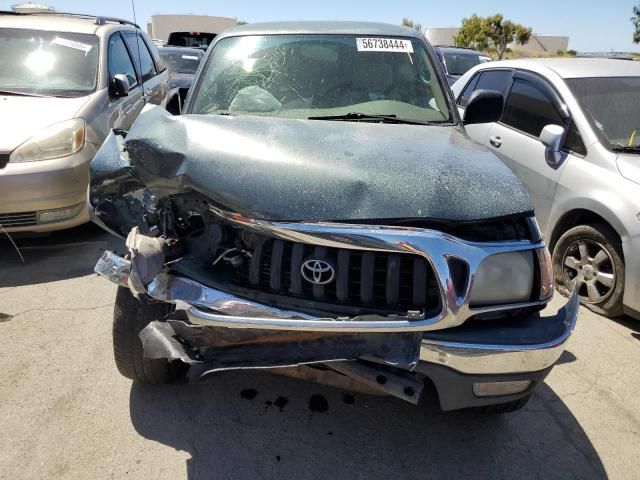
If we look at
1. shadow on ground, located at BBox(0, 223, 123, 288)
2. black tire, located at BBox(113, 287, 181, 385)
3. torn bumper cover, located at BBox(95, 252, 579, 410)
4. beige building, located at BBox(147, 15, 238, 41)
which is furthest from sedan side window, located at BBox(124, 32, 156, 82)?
beige building, located at BBox(147, 15, 238, 41)

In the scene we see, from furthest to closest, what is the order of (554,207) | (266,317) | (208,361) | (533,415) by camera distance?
(554,207) → (533,415) → (208,361) → (266,317)

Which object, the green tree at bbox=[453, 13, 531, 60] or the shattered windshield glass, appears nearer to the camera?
the shattered windshield glass

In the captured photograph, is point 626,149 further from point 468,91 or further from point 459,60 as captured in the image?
point 459,60

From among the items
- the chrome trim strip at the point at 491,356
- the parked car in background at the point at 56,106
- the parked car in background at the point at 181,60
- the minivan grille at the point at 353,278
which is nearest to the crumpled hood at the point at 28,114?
the parked car in background at the point at 56,106

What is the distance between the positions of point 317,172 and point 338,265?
1.30 ft

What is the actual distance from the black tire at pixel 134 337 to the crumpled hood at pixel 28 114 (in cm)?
240

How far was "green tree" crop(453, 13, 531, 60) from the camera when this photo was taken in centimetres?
3684

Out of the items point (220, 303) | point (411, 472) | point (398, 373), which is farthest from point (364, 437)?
point (220, 303)

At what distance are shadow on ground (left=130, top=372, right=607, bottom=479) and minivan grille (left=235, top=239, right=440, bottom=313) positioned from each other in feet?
2.69

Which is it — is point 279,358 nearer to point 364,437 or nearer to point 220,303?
point 220,303

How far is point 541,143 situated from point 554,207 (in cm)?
60

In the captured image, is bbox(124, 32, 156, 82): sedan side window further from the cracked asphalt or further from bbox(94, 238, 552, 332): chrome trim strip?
bbox(94, 238, 552, 332): chrome trim strip

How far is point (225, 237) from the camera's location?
2268mm

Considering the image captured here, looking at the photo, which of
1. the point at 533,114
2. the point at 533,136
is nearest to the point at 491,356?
the point at 533,136
